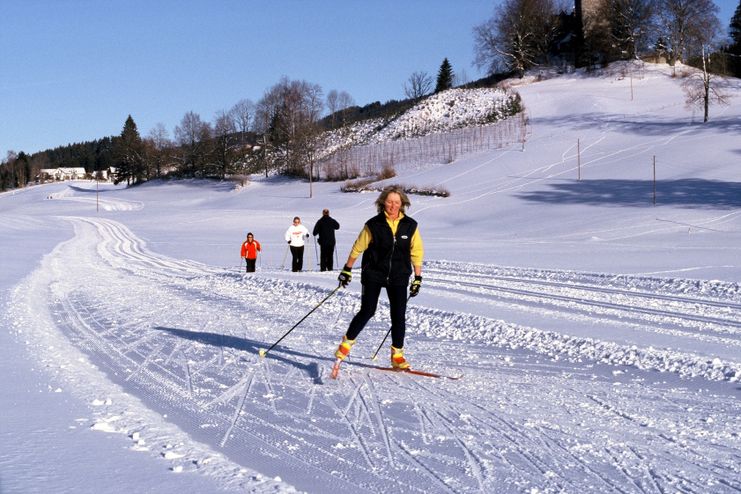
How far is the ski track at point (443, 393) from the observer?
4.27m

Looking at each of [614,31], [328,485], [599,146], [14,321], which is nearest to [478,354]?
[328,485]

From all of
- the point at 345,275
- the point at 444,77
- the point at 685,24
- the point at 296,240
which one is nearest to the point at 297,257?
the point at 296,240

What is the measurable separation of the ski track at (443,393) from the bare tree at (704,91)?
34944 millimetres

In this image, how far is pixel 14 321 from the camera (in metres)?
9.97

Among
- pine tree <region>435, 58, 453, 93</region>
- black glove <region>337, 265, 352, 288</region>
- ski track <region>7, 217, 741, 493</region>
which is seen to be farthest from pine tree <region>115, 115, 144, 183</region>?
black glove <region>337, 265, 352, 288</region>

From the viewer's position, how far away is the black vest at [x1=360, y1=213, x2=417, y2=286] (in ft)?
21.4

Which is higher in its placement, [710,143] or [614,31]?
[614,31]

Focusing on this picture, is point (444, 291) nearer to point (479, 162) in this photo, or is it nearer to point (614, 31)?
point (479, 162)

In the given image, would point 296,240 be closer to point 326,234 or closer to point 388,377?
point 326,234

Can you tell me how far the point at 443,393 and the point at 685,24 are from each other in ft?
206

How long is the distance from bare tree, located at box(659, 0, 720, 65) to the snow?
131 feet

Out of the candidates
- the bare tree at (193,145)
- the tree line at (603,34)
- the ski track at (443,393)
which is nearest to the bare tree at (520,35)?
the tree line at (603,34)

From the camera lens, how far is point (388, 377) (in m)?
6.62

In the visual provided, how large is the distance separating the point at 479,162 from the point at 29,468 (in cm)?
4314
